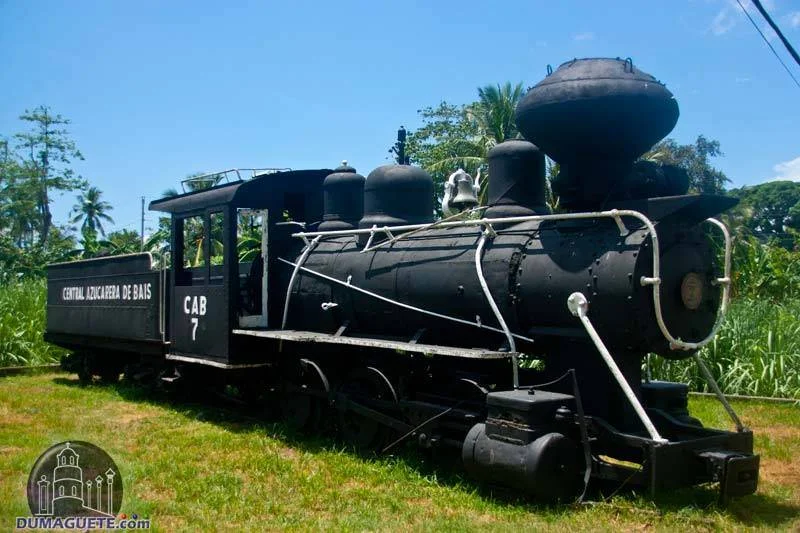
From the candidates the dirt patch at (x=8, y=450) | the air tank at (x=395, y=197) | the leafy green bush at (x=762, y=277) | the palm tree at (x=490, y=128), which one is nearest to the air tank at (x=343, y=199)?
the air tank at (x=395, y=197)

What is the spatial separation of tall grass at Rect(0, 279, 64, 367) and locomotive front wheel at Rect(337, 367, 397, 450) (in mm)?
9781

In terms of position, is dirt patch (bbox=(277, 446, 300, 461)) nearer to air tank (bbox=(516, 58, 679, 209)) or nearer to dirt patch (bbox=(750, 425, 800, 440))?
air tank (bbox=(516, 58, 679, 209))

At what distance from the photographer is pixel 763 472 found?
704 cm

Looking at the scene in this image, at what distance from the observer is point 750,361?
37.0 ft

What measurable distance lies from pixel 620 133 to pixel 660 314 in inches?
59.8

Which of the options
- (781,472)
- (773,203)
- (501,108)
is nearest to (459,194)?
(781,472)

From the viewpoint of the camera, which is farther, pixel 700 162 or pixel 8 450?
pixel 700 162

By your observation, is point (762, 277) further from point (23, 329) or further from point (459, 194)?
point (23, 329)

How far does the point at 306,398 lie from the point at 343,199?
2443mm

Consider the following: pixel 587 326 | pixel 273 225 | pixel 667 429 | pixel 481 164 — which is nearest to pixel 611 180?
pixel 587 326

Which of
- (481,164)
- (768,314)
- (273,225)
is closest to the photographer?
(273,225)

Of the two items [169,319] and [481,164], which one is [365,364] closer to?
[169,319]

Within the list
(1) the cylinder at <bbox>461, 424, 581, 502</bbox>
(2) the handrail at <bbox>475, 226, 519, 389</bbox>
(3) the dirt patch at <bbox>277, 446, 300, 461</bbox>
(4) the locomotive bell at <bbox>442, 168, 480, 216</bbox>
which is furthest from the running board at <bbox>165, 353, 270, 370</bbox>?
(1) the cylinder at <bbox>461, 424, 581, 502</bbox>

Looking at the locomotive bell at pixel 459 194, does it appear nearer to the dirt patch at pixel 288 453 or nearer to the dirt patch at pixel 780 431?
the dirt patch at pixel 288 453
